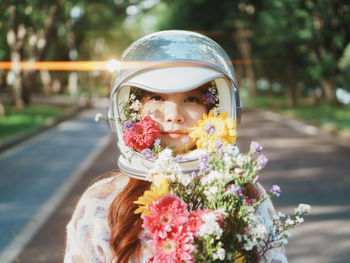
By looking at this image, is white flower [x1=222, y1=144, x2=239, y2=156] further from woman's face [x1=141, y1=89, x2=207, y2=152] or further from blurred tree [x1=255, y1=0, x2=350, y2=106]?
blurred tree [x1=255, y1=0, x2=350, y2=106]

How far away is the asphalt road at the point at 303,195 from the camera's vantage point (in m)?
5.23

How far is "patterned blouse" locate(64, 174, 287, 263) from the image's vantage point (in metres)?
1.68

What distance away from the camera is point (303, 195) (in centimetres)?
759

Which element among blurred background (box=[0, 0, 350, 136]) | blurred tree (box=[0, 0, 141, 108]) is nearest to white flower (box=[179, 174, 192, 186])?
blurred background (box=[0, 0, 350, 136])

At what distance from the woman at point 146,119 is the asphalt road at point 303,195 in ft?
10.9

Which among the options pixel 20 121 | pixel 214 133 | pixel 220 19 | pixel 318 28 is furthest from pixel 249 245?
pixel 220 19

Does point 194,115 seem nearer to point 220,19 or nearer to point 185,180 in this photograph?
point 185,180

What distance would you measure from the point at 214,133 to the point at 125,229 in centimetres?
46

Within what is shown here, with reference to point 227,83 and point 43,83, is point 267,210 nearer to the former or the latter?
point 227,83

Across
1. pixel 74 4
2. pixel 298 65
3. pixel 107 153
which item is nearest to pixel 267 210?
pixel 107 153

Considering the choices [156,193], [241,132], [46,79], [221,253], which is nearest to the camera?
[221,253]

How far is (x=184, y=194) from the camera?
136 centimetres

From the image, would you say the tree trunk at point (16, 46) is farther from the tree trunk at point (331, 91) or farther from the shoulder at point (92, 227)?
the shoulder at point (92, 227)

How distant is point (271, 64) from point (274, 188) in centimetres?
3573
